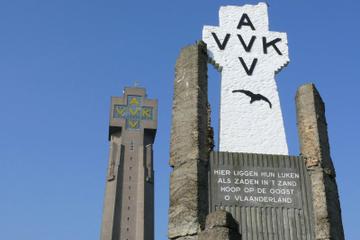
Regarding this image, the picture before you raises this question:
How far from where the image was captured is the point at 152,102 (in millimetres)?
59344

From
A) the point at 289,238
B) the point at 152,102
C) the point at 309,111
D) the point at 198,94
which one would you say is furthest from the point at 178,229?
the point at 152,102

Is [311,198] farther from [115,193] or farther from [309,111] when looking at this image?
[115,193]

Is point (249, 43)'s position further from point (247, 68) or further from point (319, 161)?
point (319, 161)

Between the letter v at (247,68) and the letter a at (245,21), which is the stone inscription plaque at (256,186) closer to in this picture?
the letter v at (247,68)

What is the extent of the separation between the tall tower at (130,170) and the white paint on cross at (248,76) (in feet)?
136

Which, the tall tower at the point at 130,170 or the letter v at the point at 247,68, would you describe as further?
the tall tower at the point at 130,170

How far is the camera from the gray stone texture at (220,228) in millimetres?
7297

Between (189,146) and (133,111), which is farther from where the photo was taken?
(133,111)

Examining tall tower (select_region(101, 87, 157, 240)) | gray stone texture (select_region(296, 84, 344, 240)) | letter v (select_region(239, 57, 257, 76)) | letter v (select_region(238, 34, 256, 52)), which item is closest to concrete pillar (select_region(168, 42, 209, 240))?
letter v (select_region(239, 57, 257, 76))

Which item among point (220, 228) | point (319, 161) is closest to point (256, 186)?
point (319, 161)

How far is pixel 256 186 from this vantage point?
9.14m

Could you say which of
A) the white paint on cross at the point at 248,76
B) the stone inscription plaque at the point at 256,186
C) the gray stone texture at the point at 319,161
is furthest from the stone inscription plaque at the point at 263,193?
the white paint on cross at the point at 248,76

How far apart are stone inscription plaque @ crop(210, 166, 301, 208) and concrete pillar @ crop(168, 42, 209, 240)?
0.36 meters

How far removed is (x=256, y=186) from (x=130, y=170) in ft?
150
